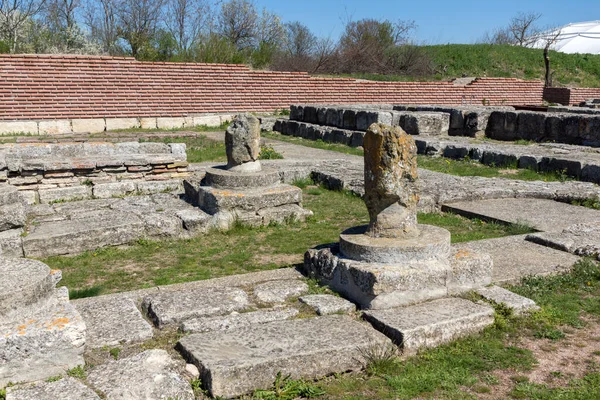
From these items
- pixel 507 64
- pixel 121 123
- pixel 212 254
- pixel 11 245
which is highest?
pixel 507 64

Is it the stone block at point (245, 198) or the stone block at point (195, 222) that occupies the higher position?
the stone block at point (245, 198)

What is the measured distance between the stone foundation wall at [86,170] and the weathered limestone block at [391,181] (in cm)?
525

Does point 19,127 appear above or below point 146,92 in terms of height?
below

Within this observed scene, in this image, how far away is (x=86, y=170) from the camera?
8.73 metres

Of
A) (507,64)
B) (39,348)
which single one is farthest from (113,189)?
(507,64)

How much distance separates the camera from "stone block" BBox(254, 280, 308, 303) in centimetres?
428

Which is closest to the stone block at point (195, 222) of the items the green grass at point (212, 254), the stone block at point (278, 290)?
the green grass at point (212, 254)

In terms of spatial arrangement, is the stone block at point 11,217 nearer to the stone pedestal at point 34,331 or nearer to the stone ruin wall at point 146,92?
the stone pedestal at point 34,331

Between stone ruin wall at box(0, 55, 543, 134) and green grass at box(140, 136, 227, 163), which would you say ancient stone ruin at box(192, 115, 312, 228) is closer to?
green grass at box(140, 136, 227, 163)

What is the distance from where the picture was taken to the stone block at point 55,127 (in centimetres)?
1659

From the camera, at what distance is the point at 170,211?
287 inches

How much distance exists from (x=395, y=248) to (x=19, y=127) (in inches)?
588

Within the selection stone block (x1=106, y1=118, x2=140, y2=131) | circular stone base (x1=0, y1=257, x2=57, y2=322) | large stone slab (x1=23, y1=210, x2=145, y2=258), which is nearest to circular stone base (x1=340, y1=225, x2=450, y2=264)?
circular stone base (x1=0, y1=257, x2=57, y2=322)

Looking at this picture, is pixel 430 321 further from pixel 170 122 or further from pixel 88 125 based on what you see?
pixel 170 122
